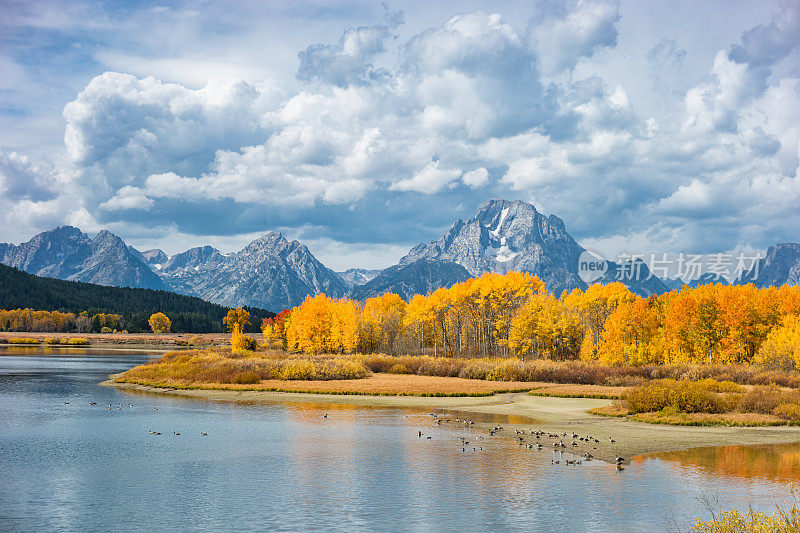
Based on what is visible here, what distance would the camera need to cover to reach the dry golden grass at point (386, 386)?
218 feet

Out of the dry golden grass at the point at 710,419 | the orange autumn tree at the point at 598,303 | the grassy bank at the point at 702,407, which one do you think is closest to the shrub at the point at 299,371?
the grassy bank at the point at 702,407

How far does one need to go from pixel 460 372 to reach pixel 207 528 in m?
68.3

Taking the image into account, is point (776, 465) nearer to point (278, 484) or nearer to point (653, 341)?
point (278, 484)

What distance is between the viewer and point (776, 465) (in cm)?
3003

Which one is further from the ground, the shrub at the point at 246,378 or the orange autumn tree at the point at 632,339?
the orange autumn tree at the point at 632,339

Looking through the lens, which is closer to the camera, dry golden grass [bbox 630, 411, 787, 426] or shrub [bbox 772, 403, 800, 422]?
dry golden grass [bbox 630, 411, 787, 426]

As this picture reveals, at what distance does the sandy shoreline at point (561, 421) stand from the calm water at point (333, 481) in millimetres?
2675

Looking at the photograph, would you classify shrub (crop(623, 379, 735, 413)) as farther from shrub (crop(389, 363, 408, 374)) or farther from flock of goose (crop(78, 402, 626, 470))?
shrub (crop(389, 363, 408, 374))

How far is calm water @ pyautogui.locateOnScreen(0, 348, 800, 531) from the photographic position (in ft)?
68.9

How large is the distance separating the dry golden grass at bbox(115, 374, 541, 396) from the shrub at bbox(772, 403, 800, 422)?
27815 mm

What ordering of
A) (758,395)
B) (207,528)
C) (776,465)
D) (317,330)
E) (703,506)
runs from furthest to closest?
1. (317,330)
2. (758,395)
3. (776,465)
4. (703,506)
5. (207,528)

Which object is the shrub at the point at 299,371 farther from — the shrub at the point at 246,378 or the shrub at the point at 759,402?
the shrub at the point at 759,402

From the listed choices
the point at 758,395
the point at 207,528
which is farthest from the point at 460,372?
the point at 207,528

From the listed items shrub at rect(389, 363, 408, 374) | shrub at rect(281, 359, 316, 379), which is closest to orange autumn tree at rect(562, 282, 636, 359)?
shrub at rect(389, 363, 408, 374)
